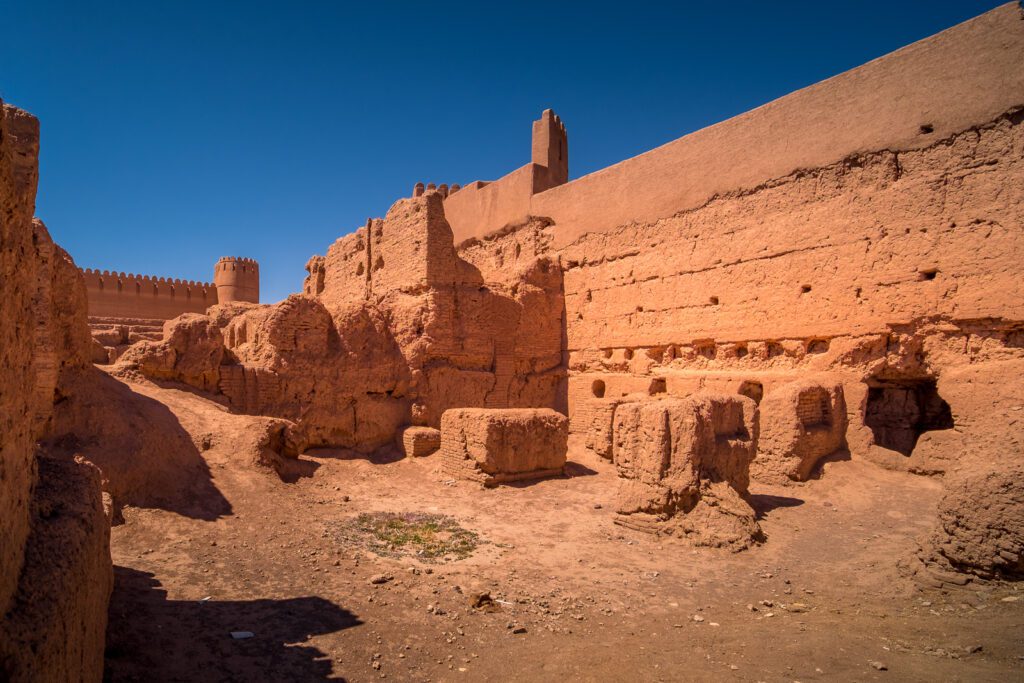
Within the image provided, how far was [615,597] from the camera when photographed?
509 cm

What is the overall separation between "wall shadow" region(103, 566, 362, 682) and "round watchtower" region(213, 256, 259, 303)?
20864 millimetres

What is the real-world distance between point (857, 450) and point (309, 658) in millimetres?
8362

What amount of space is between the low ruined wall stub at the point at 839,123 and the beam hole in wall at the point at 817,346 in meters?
3.03

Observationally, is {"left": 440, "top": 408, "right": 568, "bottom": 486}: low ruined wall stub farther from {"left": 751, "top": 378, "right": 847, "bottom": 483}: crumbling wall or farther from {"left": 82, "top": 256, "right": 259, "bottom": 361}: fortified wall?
{"left": 82, "top": 256, "right": 259, "bottom": 361}: fortified wall

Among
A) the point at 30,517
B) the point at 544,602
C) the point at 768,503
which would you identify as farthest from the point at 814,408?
the point at 30,517

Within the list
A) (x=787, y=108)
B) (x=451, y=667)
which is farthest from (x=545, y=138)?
(x=451, y=667)

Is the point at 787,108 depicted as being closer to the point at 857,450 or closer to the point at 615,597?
the point at 857,450

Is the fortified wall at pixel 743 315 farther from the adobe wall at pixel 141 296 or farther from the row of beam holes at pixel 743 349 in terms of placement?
the adobe wall at pixel 141 296

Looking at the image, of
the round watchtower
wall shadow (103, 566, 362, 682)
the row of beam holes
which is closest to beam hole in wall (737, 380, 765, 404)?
the row of beam holes

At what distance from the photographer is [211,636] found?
4.18 metres

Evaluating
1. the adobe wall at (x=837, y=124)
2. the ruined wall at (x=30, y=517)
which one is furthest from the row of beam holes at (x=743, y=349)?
the ruined wall at (x=30, y=517)

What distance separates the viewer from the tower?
53.0 ft

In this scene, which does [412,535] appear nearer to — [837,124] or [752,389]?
[752,389]

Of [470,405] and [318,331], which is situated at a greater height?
[318,331]
